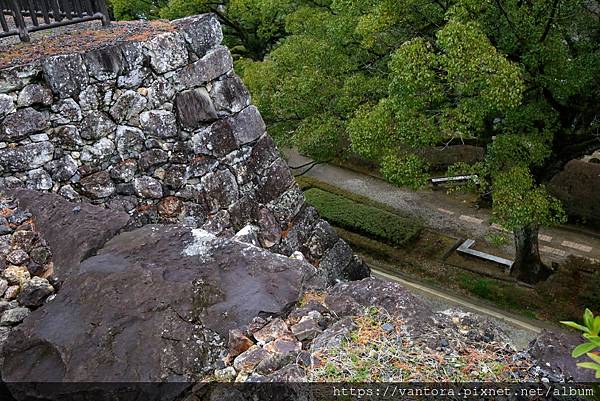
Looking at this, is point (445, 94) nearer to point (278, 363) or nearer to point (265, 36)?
point (278, 363)

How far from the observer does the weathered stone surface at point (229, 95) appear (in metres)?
6.24

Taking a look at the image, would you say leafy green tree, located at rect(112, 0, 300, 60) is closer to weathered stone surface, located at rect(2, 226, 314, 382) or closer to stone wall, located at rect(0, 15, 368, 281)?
stone wall, located at rect(0, 15, 368, 281)

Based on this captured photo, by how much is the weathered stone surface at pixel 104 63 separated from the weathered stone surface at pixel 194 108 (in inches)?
28.0

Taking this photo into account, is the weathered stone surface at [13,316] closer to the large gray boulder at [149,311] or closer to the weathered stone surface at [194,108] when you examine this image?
the large gray boulder at [149,311]

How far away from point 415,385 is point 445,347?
1.28 feet

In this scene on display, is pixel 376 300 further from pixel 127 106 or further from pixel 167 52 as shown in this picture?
pixel 167 52

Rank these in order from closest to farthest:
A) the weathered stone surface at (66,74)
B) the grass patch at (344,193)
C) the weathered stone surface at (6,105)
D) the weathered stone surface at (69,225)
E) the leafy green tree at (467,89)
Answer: the weathered stone surface at (69,225) < the weathered stone surface at (6,105) < the weathered stone surface at (66,74) < the leafy green tree at (467,89) < the grass patch at (344,193)

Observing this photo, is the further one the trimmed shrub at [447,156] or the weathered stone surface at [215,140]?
the trimmed shrub at [447,156]

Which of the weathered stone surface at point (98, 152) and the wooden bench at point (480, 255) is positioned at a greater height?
the weathered stone surface at point (98, 152)

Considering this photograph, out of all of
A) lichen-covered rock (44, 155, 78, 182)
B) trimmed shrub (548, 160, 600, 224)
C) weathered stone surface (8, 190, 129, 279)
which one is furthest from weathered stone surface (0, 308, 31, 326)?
trimmed shrub (548, 160, 600, 224)

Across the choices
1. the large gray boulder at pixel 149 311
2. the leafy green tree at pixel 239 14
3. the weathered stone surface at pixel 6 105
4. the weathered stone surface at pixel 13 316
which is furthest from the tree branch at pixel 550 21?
the weathered stone surface at pixel 13 316

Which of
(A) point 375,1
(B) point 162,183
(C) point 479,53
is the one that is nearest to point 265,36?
(A) point 375,1

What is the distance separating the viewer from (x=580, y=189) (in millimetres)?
13727

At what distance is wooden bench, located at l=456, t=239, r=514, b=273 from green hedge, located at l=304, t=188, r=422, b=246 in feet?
3.91
